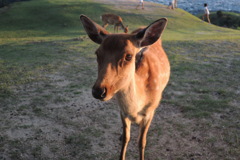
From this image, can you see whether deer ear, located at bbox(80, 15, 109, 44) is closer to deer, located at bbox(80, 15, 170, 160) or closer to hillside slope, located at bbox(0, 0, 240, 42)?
deer, located at bbox(80, 15, 170, 160)

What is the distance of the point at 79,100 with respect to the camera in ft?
18.2

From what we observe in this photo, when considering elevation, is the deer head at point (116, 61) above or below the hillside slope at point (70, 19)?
above

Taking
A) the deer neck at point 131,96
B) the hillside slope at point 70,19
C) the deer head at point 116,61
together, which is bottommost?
the hillside slope at point 70,19

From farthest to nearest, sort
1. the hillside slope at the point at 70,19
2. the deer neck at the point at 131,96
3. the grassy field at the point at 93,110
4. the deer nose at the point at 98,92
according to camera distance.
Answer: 1. the hillside slope at the point at 70,19
2. the grassy field at the point at 93,110
3. the deer neck at the point at 131,96
4. the deer nose at the point at 98,92

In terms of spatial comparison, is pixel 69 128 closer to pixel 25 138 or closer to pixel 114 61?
pixel 25 138

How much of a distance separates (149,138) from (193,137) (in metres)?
0.82

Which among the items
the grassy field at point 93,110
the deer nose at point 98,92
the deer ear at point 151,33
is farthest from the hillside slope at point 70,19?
the deer nose at point 98,92

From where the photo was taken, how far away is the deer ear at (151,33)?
9.87 ft

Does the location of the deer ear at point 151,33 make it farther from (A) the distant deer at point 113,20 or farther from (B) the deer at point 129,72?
(A) the distant deer at point 113,20

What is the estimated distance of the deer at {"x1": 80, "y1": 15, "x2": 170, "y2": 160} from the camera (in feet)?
8.47

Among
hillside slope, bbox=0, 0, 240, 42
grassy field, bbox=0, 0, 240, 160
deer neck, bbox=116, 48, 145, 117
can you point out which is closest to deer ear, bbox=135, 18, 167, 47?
A: deer neck, bbox=116, 48, 145, 117

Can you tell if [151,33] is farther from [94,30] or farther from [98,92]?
[98,92]

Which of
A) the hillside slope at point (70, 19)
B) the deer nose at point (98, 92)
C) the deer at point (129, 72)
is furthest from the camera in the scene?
the hillside slope at point (70, 19)

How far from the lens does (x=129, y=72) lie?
2.83 meters
